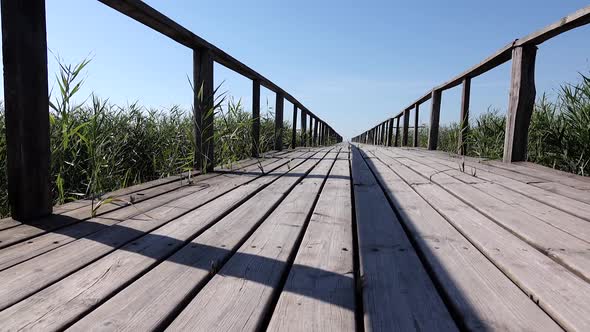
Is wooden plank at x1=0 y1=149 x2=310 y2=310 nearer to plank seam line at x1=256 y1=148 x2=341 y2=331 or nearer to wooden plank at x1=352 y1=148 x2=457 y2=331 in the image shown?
plank seam line at x1=256 y1=148 x2=341 y2=331

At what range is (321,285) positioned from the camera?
36.4 inches

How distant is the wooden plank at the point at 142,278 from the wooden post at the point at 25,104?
517 mm

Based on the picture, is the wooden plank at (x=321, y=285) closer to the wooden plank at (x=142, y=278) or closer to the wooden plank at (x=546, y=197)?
the wooden plank at (x=142, y=278)

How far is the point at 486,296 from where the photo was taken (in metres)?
0.87

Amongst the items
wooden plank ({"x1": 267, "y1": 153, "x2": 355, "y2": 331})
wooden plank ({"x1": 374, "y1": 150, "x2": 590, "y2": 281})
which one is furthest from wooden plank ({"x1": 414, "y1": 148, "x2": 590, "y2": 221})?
wooden plank ({"x1": 267, "y1": 153, "x2": 355, "y2": 331})

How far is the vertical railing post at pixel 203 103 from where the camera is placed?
2.93m

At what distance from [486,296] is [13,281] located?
3.60 ft

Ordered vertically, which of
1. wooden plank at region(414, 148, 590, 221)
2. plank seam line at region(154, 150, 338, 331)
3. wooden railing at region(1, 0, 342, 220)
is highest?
wooden railing at region(1, 0, 342, 220)

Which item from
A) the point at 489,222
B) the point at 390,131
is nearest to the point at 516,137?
the point at 489,222

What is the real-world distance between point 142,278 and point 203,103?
2.18m

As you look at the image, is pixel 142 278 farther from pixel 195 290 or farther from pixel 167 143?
pixel 167 143

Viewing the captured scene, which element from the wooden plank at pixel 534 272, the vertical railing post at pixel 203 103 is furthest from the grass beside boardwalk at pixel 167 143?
the wooden plank at pixel 534 272

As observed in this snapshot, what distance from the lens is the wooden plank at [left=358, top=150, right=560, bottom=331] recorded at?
764 mm

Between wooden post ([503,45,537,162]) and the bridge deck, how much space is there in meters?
1.52
